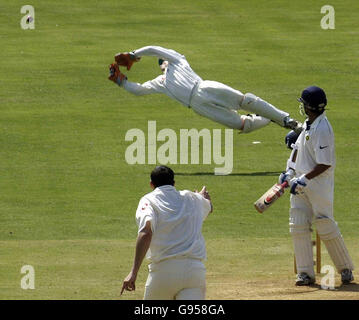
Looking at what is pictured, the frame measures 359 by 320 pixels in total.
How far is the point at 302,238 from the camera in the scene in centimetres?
1352

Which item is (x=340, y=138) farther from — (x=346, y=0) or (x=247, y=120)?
(x=346, y=0)

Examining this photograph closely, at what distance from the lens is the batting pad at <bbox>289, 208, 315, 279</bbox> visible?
44.1ft

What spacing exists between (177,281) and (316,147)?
3.17 metres

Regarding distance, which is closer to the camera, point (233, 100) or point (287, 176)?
point (287, 176)

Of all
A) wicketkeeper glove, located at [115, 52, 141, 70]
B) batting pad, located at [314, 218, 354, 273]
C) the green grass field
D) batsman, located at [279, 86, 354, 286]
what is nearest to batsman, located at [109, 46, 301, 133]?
wicketkeeper glove, located at [115, 52, 141, 70]

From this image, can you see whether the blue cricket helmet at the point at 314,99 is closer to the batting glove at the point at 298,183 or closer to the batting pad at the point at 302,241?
the batting glove at the point at 298,183

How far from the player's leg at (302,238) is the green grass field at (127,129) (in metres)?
0.25

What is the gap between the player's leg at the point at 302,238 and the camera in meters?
13.4

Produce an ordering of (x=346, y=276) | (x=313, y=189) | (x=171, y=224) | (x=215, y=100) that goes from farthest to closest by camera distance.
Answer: (x=215, y=100) → (x=346, y=276) → (x=313, y=189) → (x=171, y=224)

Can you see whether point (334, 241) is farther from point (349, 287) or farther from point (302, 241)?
point (349, 287)

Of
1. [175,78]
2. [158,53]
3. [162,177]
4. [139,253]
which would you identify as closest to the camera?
[139,253]

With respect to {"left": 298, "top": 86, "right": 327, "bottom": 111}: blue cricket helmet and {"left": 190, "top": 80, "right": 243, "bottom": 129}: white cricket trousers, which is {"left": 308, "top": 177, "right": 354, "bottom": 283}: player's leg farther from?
{"left": 190, "top": 80, "right": 243, "bottom": 129}: white cricket trousers

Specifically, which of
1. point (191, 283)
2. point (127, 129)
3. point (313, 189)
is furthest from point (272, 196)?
point (127, 129)

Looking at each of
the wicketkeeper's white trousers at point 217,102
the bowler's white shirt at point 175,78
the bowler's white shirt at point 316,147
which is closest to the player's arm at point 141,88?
the bowler's white shirt at point 175,78
